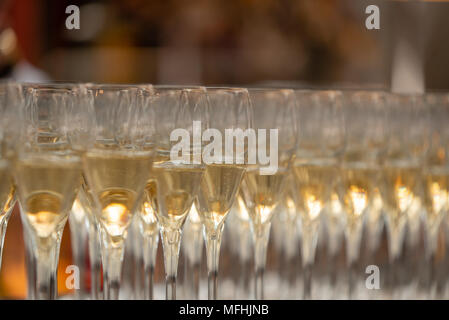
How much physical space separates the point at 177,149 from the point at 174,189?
0.15 ft

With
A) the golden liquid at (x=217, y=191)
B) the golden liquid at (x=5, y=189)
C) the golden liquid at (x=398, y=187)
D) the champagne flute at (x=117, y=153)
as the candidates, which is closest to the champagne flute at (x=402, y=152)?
the golden liquid at (x=398, y=187)

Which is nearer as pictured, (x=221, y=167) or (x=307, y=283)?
(x=221, y=167)

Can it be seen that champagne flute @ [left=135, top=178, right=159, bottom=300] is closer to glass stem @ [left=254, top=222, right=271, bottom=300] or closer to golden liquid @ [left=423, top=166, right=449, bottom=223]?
glass stem @ [left=254, top=222, right=271, bottom=300]

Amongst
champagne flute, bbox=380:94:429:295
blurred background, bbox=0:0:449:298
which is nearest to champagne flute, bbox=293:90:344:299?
champagne flute, bbox=380:94:429:295

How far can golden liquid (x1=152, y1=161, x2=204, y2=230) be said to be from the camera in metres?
0.75

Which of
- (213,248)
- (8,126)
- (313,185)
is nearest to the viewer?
(8,126)

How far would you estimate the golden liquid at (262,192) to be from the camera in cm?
83

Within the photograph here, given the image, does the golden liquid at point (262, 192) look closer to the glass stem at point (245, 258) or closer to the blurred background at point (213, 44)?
the glass stem at point (245, 258)

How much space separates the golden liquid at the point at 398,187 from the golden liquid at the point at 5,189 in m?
0.54

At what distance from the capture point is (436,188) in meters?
1.02

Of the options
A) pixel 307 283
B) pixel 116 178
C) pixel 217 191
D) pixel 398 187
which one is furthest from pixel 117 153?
pixel 398 187

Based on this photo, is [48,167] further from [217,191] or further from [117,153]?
[217,191]

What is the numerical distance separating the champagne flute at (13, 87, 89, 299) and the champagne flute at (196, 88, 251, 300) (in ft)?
0.48

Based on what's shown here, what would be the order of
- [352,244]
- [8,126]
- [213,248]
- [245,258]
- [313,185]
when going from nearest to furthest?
[8,126]
[213,248]
[313,185]
[352,244]
[245,258]
